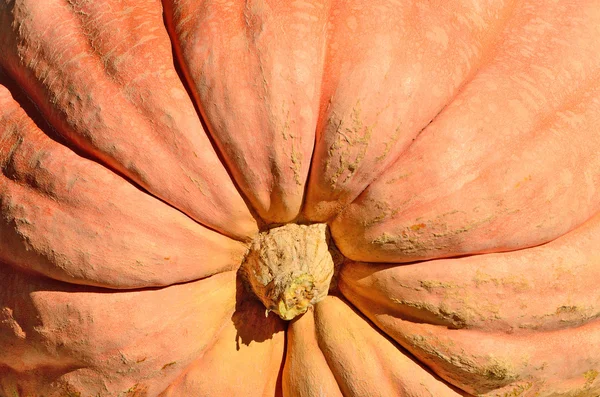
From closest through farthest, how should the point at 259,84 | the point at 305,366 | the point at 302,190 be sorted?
1. the point at 259,84
2. the point at 302,190
3. the point at 305,366

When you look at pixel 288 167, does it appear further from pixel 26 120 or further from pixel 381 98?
pixel 26 120

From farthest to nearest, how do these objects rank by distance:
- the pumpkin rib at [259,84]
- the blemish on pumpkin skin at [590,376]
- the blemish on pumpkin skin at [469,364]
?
the blemish on pumpkin skin at [590,376] < the blemish on pumpkin skin at [469,364] < the pumpkin rib at [259,84]

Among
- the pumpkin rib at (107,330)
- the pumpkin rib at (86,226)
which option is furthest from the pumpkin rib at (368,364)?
the pumpkin rib at (86,226)

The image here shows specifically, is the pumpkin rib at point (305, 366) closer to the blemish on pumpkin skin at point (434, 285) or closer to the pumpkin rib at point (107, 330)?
the pumpkin rib at point (107, 330)

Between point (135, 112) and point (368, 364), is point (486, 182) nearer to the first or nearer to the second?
point (368, 364)

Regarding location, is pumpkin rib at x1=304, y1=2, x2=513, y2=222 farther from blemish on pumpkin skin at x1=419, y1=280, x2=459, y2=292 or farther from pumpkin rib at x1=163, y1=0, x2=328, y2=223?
blemish on pumpkin skin at x1=419, y1=280, x2=459, y2=292

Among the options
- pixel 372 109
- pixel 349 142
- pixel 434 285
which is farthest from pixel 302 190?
pixel 434 285


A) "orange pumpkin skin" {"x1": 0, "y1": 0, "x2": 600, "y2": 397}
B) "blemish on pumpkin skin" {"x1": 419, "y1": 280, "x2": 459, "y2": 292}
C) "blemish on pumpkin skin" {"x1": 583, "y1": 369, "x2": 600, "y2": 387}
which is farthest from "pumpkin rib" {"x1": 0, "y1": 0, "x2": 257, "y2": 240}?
"blemish on pumpkin skin" {"x1": 583, "y1": 369, "x2": 600, "y2": 387}
